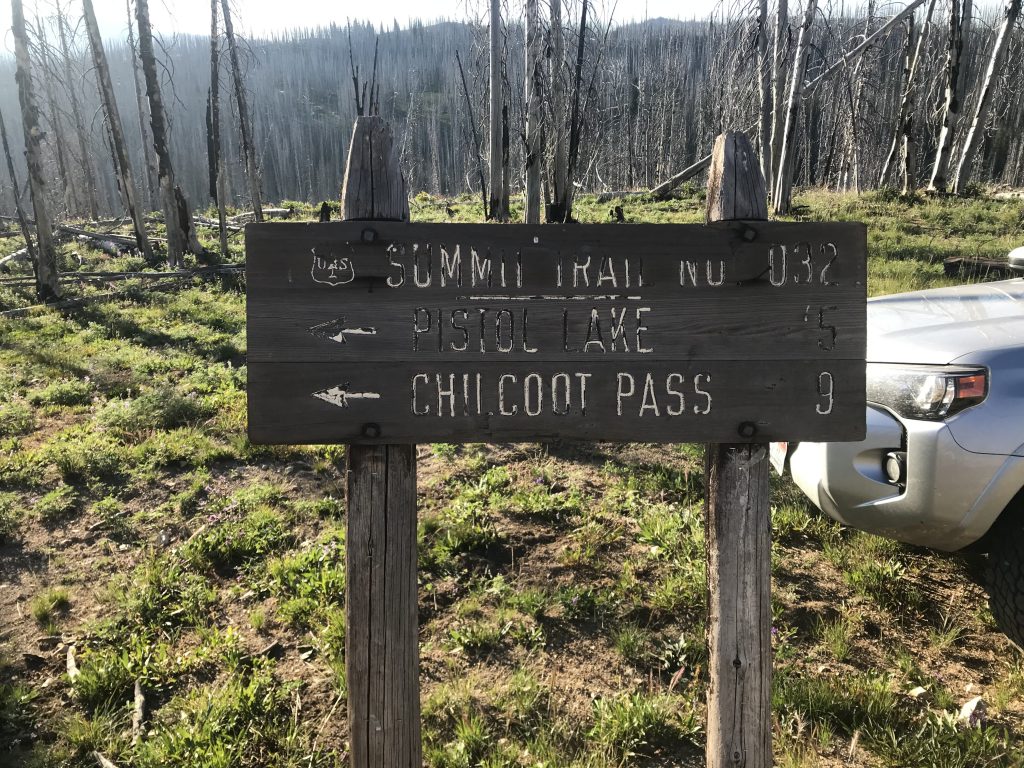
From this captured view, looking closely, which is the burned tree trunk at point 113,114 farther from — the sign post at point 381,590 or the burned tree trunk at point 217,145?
the sign post at point 381,590

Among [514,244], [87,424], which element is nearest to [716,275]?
[514,244]

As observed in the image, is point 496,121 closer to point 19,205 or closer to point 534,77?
point 534,77

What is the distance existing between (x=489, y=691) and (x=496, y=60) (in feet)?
37.4

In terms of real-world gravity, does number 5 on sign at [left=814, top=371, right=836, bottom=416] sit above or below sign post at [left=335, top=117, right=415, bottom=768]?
above

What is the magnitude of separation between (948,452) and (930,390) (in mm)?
269

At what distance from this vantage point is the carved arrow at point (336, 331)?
1.88 metres

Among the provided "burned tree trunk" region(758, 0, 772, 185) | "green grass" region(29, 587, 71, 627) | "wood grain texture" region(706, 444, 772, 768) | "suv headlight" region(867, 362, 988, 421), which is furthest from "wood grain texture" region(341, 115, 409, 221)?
"burned tree trunk" region(758, 0, 772, 185)

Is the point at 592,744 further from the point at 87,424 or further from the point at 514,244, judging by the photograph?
the point at 87,424

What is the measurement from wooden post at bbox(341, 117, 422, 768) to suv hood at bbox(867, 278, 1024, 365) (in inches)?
91.5

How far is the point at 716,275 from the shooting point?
1893 millimetres

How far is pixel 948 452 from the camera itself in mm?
2584

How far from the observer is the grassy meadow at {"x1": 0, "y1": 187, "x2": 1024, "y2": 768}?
8.37 feet

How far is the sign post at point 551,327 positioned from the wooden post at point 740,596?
0.09 meters

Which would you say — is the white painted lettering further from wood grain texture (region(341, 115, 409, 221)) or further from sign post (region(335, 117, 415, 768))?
wood grain texture (region(341, 115, 409, 221))
